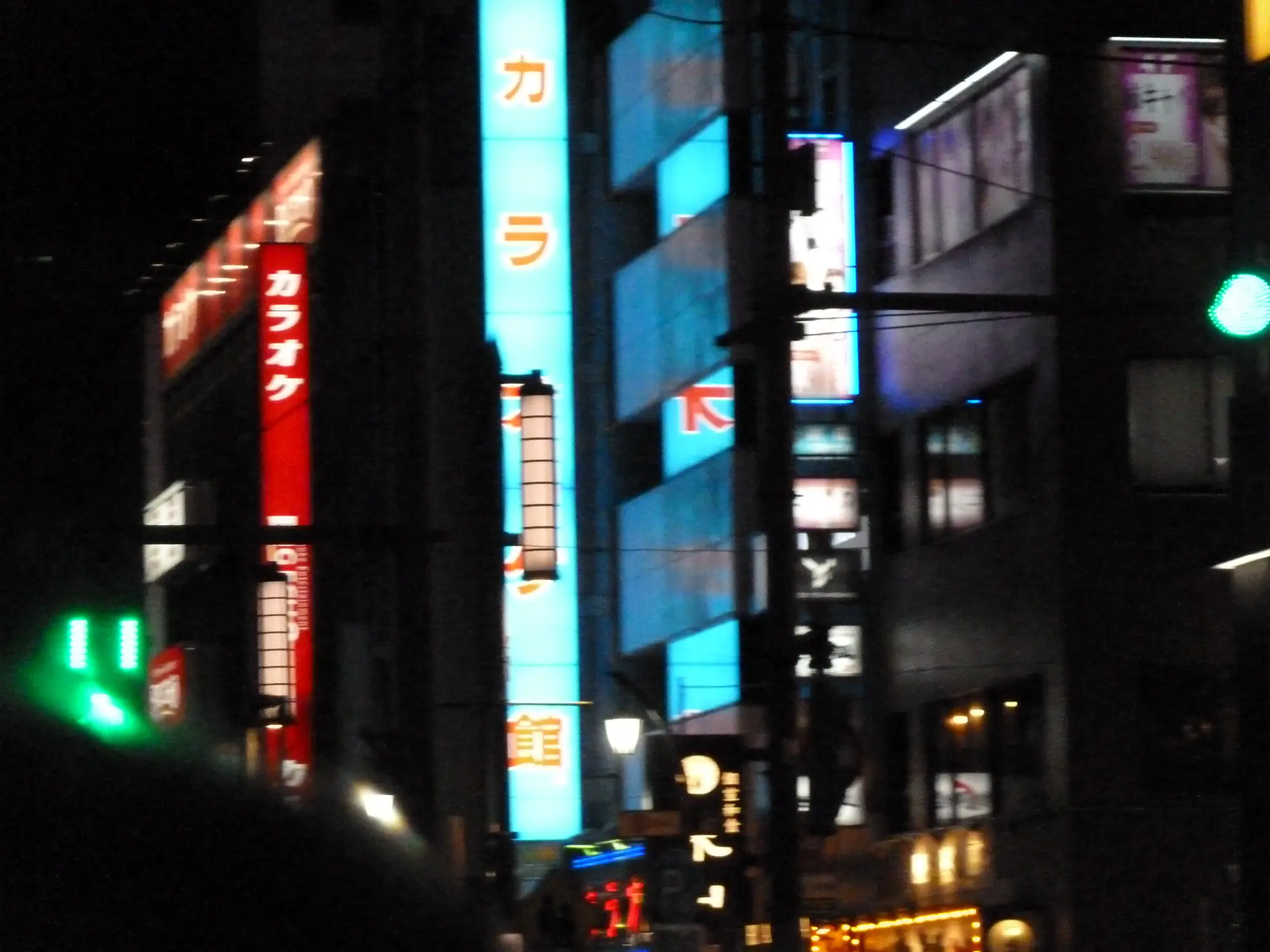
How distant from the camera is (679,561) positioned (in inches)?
1319

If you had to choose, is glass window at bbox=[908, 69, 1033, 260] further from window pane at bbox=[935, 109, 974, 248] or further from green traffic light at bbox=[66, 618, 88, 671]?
green traffic light at bbox=[66, 618, 88, 671]

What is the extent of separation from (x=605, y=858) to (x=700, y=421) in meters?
7.01

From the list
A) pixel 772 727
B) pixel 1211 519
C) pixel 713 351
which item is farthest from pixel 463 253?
pixel 772 727

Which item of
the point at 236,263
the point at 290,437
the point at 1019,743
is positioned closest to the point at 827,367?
the point at 1019,743

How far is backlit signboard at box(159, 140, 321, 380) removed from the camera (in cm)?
3666

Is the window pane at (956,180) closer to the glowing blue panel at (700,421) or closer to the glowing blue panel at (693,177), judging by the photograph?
the glowing blue panel at (693,177)

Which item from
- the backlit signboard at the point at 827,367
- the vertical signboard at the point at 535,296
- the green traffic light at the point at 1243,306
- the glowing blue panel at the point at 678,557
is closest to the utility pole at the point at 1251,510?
the green traffic light at the point at 1243,306

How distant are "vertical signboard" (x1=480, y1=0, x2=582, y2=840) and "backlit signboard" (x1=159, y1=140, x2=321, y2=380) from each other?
10.7ft

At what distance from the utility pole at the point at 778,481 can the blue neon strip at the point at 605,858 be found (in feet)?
43.3

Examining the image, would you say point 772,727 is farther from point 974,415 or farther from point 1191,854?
point 974,415

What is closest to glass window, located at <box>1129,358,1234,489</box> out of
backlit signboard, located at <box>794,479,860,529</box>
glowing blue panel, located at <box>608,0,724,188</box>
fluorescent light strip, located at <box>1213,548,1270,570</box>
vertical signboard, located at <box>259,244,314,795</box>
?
backlit signboard, located at <box>794,479,860,529</box>

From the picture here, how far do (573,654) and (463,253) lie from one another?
7.94 meters

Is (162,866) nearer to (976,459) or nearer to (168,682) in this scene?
(976,459)

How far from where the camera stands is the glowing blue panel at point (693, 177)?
32.8 m
